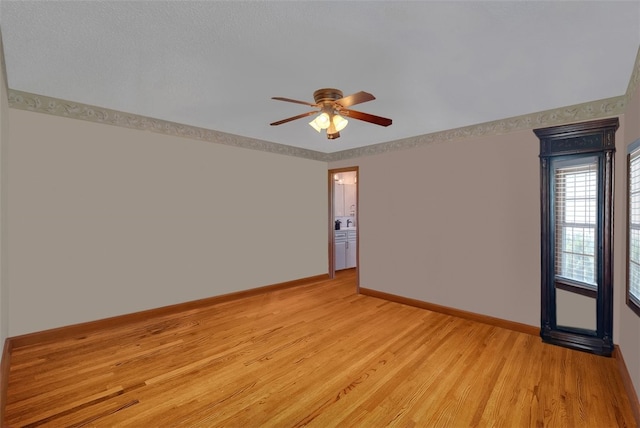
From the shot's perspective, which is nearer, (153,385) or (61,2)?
(61,2)

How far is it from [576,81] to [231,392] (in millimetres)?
3784

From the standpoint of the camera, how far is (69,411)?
1.96m

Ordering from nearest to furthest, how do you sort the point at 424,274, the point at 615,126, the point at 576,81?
1. the point at 576,81
2. the point at 615,126
3. the point at 424,274

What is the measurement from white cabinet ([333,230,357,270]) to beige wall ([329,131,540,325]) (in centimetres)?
178

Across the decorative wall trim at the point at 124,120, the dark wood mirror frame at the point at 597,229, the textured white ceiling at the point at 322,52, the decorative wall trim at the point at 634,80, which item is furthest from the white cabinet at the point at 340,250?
the decorative wall trim at the point at 634,80

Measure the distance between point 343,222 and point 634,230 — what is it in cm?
584

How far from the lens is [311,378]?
92.3 inches

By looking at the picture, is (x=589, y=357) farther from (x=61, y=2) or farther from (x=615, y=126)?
(x=61, y=2)

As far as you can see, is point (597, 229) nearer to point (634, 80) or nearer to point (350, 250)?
point (634, 80)

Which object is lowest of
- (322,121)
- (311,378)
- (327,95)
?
(311,378)

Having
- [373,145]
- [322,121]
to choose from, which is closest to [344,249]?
[373,145]

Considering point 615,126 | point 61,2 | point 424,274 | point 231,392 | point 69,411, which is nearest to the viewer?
point 61,2

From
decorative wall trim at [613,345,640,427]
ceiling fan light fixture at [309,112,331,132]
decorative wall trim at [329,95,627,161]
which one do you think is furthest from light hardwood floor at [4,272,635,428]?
decorative wall trim at [329,95,627,161]

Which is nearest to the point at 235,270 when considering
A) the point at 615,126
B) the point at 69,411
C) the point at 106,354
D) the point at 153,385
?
the point at 106,354
